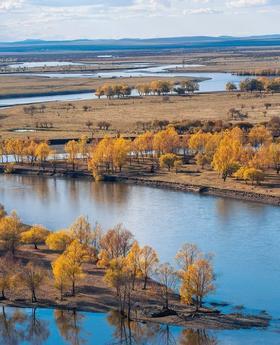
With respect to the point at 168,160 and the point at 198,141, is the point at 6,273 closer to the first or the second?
the point at 168,160

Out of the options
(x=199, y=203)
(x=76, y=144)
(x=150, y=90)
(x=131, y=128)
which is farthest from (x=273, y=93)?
(x=199, y=203)

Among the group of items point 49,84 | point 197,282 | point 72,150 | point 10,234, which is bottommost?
point 197,282

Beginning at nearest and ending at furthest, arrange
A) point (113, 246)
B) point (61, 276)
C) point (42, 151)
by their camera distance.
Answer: point (61, 276)
point (113, 246)
point (42, 151)

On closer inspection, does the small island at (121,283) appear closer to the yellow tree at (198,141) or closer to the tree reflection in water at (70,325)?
the tree reflection in water at (70,325)

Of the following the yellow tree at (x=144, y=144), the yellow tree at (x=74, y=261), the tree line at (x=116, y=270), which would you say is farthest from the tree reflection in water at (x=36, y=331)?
the yellow tree at (x=144, y=144)

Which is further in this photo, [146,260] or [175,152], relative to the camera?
[175,152]

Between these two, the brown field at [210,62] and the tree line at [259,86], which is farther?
the brown field at [210,62]

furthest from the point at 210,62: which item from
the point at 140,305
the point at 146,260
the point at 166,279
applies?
the point at 140,305

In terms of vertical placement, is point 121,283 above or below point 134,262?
below
